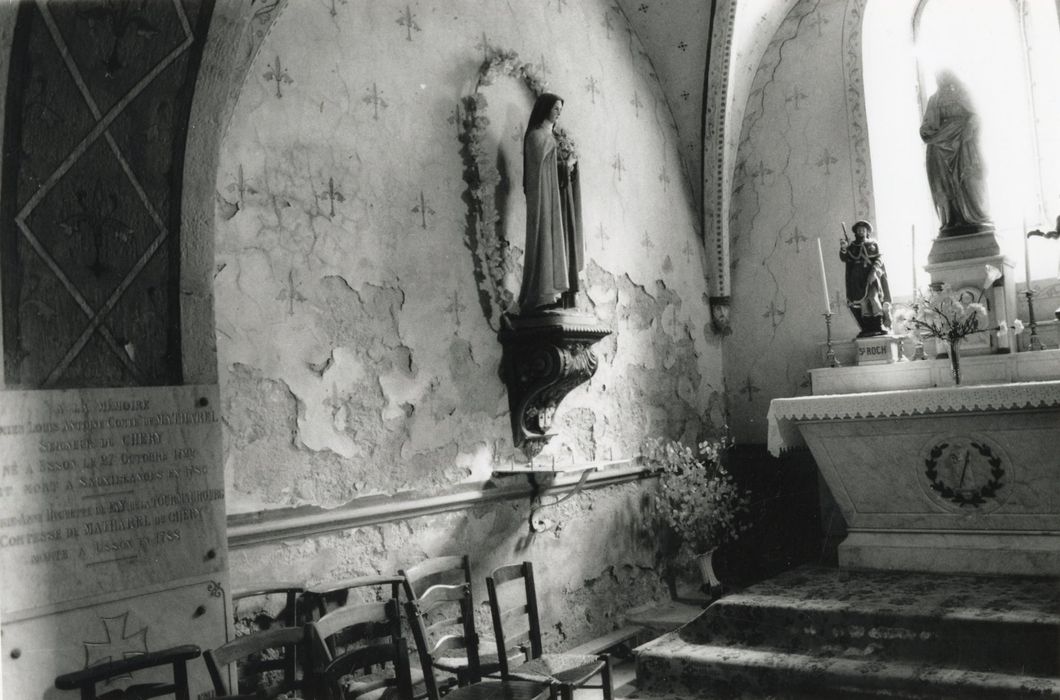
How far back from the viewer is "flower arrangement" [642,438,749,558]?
20.6 ft

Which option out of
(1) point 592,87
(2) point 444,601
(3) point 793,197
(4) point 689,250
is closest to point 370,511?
(2) point 444,601

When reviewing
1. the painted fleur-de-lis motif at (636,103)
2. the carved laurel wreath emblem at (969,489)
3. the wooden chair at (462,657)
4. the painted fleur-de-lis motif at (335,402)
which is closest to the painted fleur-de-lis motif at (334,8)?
the painted fleur-de-lis motif at (335,402)

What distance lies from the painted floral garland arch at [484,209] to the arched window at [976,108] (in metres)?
3.10

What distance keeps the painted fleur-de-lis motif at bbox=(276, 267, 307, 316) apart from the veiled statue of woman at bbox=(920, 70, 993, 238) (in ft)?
15.2

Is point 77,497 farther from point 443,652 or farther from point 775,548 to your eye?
point 775,548

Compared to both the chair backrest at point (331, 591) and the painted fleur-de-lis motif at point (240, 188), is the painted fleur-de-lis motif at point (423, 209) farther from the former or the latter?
the chair backrest at point (331, 591)

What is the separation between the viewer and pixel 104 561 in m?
2.88

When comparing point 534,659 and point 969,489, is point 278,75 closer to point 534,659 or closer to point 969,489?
point 534,659

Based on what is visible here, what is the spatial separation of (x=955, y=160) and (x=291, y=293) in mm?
4757

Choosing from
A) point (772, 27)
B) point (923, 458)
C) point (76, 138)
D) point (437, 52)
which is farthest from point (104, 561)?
point (772, 27)

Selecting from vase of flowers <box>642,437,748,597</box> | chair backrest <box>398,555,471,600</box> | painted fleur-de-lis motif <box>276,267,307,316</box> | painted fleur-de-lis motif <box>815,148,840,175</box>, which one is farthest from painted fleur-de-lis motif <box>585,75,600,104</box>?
chair backrest <box>398,555,471,600</box>

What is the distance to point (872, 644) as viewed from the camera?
16.1 ft

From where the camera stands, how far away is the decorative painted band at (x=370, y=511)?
386 centimetres

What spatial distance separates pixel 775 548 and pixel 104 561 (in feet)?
16.3
